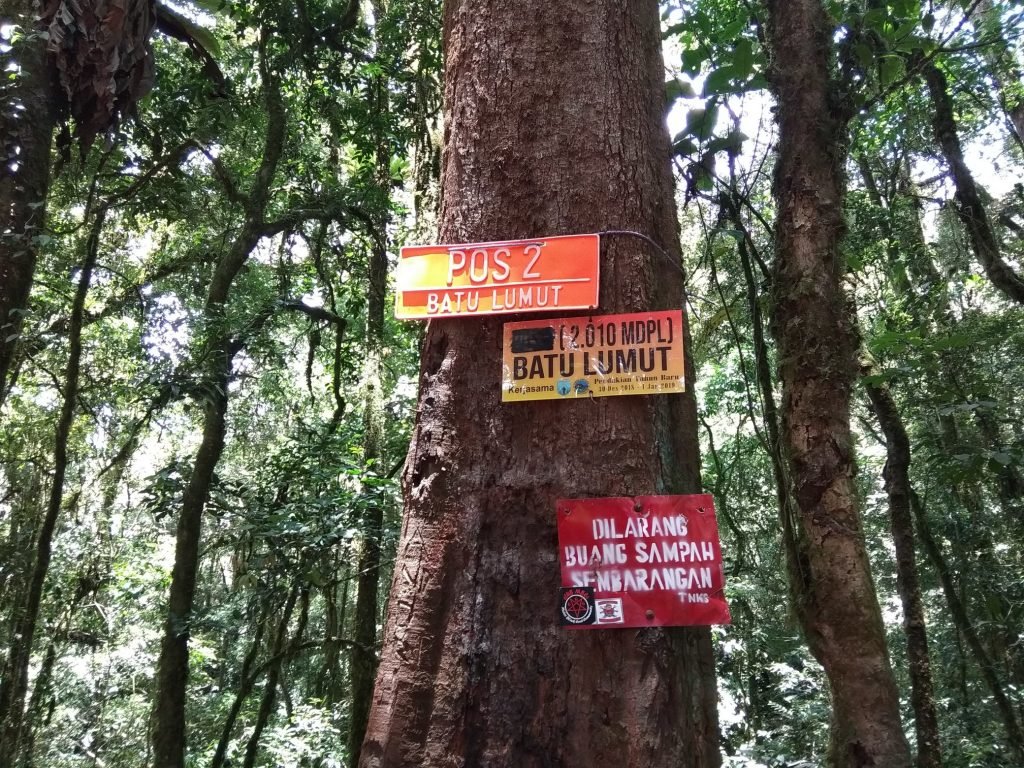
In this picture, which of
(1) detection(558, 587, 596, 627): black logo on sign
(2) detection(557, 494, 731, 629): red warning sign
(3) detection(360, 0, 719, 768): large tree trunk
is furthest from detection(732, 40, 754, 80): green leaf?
(1) detection(558, 587, 596, 627): black logo on sign

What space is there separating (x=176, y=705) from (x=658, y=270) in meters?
4.83

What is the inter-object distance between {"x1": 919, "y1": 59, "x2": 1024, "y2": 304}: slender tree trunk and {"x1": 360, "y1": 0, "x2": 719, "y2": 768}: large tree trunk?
5428mm

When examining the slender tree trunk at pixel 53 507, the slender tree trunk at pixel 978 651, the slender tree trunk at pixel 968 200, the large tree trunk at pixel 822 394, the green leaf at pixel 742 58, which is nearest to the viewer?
the large tree trunk at pixel 822 394

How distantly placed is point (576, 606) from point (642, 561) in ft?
0.45

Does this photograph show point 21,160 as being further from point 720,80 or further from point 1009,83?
point 1009,83

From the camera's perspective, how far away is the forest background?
3.34m

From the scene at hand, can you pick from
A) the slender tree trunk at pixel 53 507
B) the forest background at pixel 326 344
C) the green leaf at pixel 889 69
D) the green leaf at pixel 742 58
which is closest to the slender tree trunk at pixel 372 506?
the forest background at pixel 326 344

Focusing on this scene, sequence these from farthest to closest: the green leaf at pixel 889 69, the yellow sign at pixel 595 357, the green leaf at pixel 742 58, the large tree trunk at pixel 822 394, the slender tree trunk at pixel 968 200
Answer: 1. the slender tree trunk at pixel 968 200
2. the green leaf at pixel 889 69
3. the green leaf at pixel 742 58
4. the large tree trunk at pixel 822 394
5. the yellow sign at pixel 595 357

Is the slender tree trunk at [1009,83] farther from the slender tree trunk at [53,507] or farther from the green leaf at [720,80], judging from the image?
the slender tree trunk at [53,507]

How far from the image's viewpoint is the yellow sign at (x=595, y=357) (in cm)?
125

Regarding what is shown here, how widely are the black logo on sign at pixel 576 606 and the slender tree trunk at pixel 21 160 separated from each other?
9.82 ft

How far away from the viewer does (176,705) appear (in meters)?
4.68

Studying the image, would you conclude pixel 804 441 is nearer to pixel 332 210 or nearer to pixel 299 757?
pixel 332 210

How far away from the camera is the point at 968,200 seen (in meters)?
5.78
